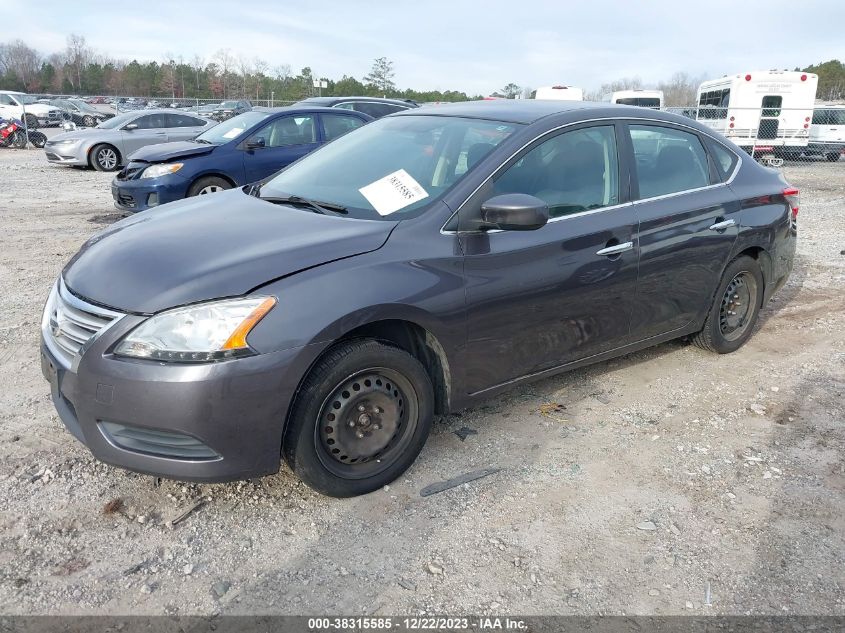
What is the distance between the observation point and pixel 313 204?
3.60 m

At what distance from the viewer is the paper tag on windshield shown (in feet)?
11.2

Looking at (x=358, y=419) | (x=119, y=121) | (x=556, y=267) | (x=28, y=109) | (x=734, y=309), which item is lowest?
(x=358, y=419)

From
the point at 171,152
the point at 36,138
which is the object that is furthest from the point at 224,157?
the point at 36,138

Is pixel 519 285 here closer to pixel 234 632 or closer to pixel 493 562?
pixel 493 562

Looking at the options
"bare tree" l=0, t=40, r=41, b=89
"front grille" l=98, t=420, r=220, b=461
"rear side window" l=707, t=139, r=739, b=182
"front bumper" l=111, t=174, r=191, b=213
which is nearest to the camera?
"front grille" l=98, t=420, r=220, b=461

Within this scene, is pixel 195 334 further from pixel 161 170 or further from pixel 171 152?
pixel 171 152

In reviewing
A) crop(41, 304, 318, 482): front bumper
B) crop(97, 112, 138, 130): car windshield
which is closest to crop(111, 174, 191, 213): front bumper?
crop(41, 304, 318, 482): front bumper

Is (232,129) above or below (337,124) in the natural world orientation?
below

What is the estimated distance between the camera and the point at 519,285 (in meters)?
3.46

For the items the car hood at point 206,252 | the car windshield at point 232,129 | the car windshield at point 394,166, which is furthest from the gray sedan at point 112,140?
the car hood at point 206,252

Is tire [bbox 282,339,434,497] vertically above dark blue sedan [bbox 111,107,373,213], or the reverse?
dark blue sedan [bbox 111,107,373,213]

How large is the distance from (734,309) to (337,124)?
22.4 ft

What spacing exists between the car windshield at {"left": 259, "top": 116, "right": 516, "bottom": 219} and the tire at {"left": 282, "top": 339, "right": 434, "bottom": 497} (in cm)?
77

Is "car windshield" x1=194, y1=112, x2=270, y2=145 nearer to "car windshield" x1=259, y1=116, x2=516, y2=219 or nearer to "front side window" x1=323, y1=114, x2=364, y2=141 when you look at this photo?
"front side window" x1=323, y1=114, x2=364, y2=141
